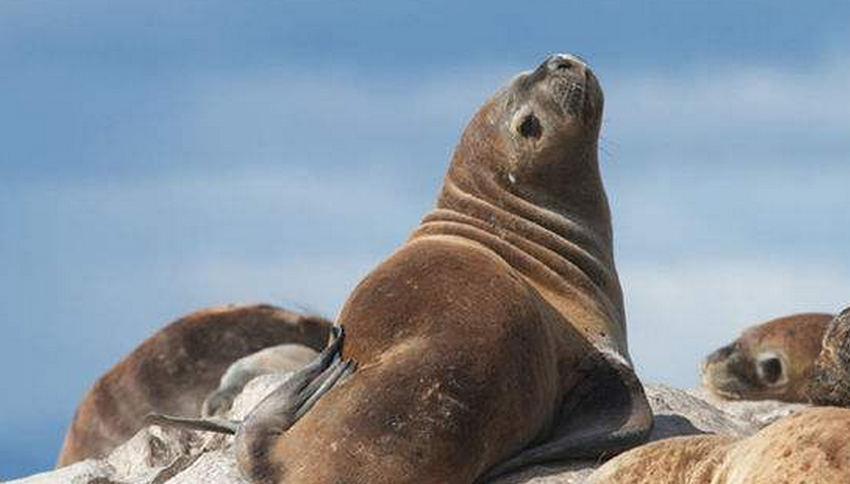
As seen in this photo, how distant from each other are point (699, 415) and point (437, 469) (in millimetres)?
2760

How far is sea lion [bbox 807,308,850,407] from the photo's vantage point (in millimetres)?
11008

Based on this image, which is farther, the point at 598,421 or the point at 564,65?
the point at 564,65

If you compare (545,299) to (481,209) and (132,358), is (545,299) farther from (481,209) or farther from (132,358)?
(132,358)

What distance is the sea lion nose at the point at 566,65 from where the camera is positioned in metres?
13.4

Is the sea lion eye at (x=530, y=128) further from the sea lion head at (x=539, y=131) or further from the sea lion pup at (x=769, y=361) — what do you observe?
the sea lion pup at (x=769, y=361)

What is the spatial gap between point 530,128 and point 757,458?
5.15 m

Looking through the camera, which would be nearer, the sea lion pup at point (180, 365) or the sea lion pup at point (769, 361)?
the sea lion pup at point (769, 361)

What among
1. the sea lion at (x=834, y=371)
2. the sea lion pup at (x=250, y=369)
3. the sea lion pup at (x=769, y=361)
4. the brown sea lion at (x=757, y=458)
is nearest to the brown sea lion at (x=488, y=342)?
the sea lion at (x=834, y=371)

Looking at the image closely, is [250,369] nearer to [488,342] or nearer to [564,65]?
[564,65]

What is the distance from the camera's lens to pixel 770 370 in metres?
20.1

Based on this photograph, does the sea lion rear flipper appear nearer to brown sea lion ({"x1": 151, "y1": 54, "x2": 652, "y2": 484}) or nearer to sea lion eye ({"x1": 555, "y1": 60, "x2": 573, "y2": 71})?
brown sea lion ({"x1": 151, "y1": 54, "x2": 652, "y2": 484})

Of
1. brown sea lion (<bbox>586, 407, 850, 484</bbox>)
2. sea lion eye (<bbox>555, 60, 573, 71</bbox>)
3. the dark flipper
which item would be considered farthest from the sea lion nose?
brown sea lion (<bbox>586, 407, 850, 484</bbox>)

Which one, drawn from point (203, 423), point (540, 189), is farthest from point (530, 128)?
point (203, 423)

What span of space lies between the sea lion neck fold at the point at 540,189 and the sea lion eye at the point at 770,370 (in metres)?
6.79
